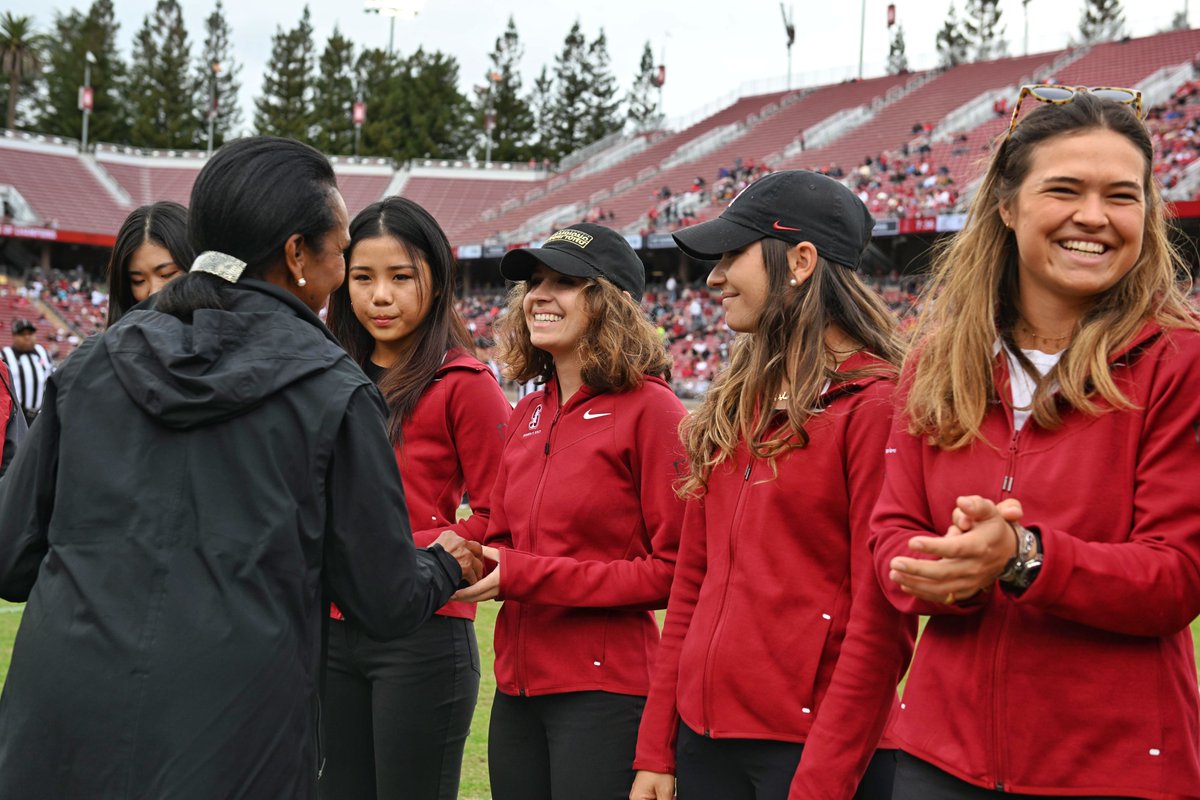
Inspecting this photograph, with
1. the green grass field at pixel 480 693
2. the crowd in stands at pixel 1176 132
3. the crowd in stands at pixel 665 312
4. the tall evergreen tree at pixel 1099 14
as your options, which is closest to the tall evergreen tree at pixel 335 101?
the crowd in stands at pixel 665 312

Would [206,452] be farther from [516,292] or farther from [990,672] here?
[516,292]

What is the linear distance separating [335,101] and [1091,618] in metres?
65.7

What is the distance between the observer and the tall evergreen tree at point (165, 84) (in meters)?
62.4

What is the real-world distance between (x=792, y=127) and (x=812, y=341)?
45287mm

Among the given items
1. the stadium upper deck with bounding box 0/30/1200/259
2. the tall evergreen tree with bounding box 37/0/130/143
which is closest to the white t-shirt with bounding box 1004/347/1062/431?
the stadium upper deck with bounding box 0/30/1200/259

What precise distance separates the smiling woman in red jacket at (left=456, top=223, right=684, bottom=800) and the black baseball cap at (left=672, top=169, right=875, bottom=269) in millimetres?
522

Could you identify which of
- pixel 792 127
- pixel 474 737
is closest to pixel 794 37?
pixel 792 127

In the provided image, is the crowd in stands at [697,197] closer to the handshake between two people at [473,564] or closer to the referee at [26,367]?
the referee at [26,367]

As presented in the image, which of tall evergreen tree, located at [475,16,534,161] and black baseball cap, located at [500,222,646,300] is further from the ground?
tall evergreen tree, located at [475,16,534,161]

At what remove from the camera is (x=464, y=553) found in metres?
2.73

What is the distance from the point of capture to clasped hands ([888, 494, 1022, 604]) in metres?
1.78

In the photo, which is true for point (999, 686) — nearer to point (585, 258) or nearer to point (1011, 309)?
point (1011, 309)

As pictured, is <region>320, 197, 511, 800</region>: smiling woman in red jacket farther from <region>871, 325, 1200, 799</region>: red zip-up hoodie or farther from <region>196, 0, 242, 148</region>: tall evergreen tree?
<region>196, 0, 242, 148</region>: tall evergreen tree

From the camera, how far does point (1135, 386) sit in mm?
1922
